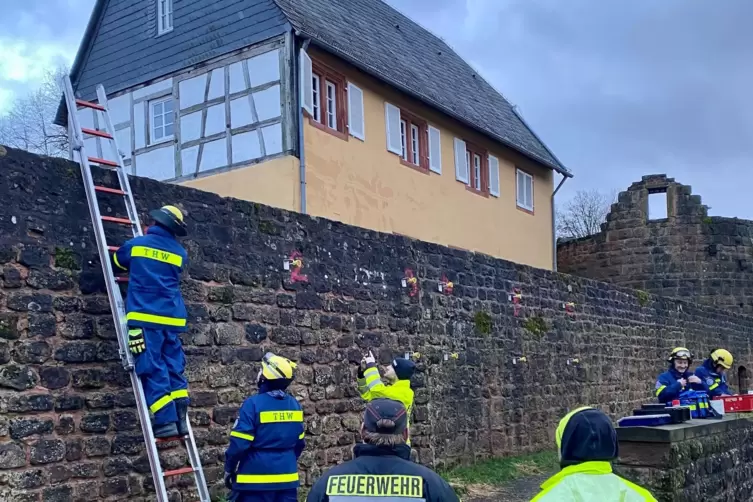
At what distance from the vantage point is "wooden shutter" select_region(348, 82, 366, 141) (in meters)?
16.1

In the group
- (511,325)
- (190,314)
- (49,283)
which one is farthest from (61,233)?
(511,325)

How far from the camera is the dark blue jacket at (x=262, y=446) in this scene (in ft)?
17.4

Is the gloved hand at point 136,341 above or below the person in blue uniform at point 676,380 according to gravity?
above

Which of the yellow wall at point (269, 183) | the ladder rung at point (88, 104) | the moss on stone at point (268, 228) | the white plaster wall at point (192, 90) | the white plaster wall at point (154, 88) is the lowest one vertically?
the moss on stone at point (268, 228)

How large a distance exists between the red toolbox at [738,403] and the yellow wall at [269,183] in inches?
327

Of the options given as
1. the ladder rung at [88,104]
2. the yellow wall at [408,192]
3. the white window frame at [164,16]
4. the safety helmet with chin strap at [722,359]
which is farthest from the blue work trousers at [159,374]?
the white window frame at [164,16]

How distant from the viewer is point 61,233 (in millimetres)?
5820

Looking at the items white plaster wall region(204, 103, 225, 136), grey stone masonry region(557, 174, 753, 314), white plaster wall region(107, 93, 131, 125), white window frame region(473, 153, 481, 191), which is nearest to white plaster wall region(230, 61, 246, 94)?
white plaster wall region(204, 103, 225, 136)

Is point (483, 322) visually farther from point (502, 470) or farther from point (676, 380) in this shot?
point (676, 380)

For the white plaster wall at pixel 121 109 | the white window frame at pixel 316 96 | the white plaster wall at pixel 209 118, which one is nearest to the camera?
the white plaster wall at pixel 209 118

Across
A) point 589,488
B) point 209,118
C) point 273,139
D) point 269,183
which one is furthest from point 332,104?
point 589,488

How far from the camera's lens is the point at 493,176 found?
70.4 ft

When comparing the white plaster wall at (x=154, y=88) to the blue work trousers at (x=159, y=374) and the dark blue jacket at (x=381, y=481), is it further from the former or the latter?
the dark blue jacket at (x=381, y=481)

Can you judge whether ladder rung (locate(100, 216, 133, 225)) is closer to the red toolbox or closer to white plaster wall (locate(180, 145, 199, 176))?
the red toolbox
